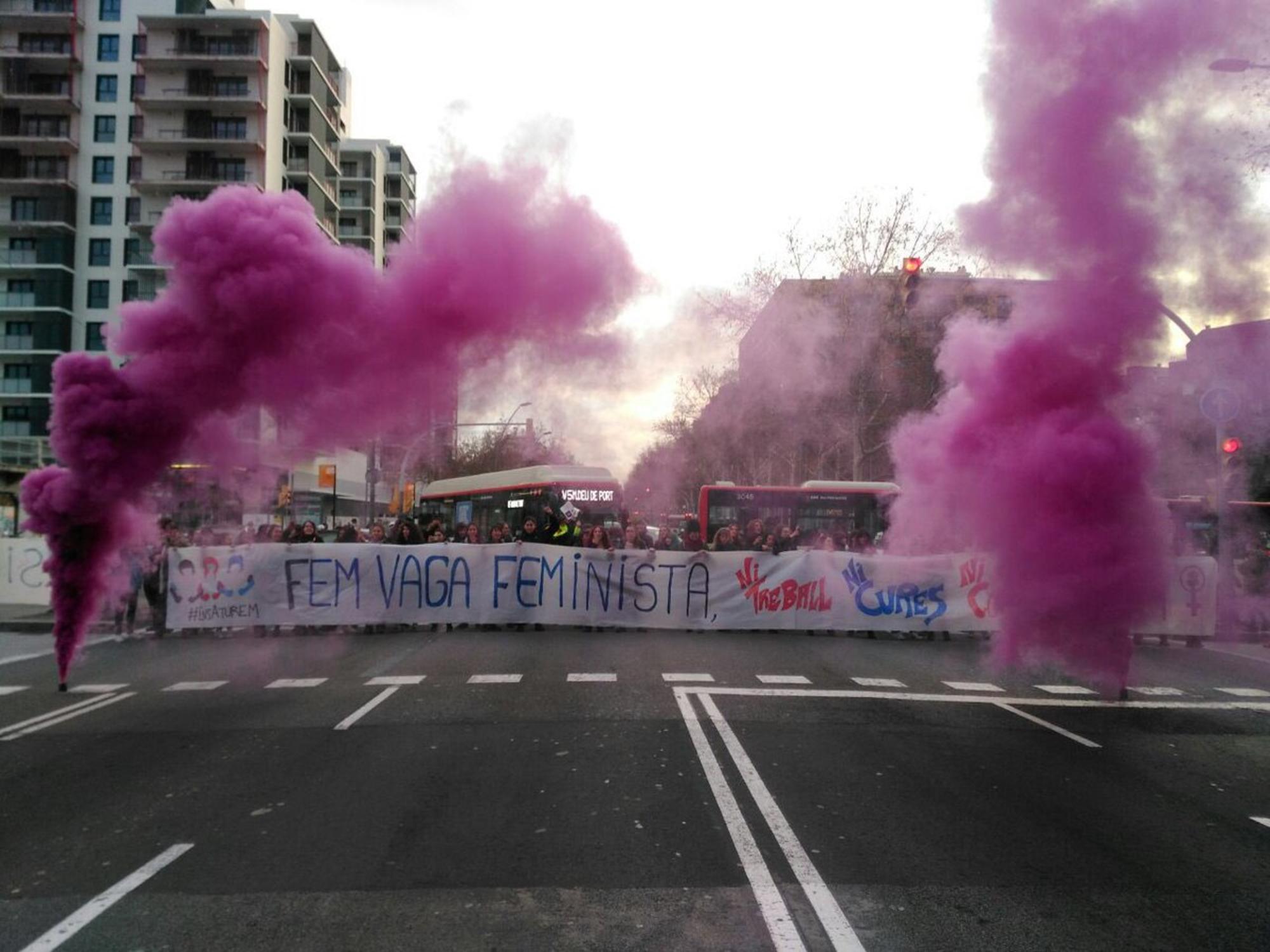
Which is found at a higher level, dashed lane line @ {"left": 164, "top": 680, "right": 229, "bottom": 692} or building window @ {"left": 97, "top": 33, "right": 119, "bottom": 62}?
building window @ {"left": 97, "top": 33, "right": 119, "bottom": 62}

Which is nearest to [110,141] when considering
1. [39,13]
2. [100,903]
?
[39,13]

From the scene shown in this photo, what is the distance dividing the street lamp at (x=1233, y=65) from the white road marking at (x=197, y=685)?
10.9 meters

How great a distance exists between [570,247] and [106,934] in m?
7.43

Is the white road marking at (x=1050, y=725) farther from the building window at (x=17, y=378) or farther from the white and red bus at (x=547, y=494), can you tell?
the building window at (x=17, y=378)

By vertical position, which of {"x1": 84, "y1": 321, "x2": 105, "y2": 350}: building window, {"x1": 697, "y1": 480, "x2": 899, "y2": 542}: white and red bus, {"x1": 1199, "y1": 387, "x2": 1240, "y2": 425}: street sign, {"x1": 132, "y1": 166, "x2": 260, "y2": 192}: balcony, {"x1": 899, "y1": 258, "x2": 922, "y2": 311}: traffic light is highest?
{"x1": 132, "y1": 166, "x2": 260, "y2": 192}: balcony

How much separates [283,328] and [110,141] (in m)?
58.6

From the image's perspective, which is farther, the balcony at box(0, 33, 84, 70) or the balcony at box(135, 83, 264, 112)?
the balcony at box(0, 33, 84, 70)

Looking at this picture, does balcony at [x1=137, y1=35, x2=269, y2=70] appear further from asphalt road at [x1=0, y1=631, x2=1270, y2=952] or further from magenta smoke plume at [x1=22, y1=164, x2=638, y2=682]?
asphalt road at [x1=0, y1=631, x2=1270, y2=952]

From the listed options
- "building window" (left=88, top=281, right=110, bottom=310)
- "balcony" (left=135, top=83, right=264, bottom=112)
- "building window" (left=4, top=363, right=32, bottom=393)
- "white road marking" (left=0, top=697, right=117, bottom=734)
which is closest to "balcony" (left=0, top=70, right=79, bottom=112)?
"balcony" (left=135, top=83, right=264, bottom=112)

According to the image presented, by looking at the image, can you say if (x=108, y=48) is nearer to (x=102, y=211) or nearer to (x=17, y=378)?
(x=102, y=211)

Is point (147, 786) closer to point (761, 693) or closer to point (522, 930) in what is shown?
point (522, 930)

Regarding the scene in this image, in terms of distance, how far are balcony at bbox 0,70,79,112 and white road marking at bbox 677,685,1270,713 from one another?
62.1 meters

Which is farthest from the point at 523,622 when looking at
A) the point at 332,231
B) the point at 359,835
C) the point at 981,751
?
the point at 332,231

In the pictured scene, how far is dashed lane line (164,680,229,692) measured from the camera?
10.3m
